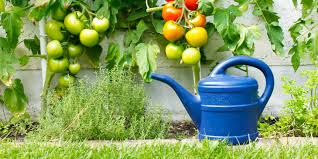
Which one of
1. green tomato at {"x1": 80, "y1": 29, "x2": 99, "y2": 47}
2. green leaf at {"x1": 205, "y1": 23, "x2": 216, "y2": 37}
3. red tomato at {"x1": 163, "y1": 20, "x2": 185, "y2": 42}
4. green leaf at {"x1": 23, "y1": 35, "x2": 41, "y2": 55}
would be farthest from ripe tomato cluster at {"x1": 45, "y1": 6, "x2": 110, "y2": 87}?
green leaf at {"x1": 205, "y1": 23, "x2": 216, "y2": 37}

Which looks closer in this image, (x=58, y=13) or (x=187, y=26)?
(x=187, y=26)

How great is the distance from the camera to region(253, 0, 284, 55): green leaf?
115 inches

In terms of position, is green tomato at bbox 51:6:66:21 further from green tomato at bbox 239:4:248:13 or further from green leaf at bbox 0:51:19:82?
green tomato at bbox 239:4:248:13

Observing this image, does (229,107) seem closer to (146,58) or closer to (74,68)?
(146,58)

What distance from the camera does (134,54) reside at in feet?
10.0

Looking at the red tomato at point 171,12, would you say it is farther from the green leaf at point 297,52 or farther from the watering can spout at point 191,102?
the green leaf at point 297,52

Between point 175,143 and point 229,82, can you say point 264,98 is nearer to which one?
point 229,82

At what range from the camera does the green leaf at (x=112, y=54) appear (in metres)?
3.08

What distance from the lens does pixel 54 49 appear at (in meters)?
3.01

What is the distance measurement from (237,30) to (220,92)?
0.63 metres

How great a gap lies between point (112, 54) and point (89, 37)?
19cm

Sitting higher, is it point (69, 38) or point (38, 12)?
point (38, 12)

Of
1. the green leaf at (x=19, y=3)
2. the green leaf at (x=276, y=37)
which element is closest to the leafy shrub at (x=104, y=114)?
the green leaf at (x=19, y=3)

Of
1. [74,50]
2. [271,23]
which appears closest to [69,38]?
[74,50]
